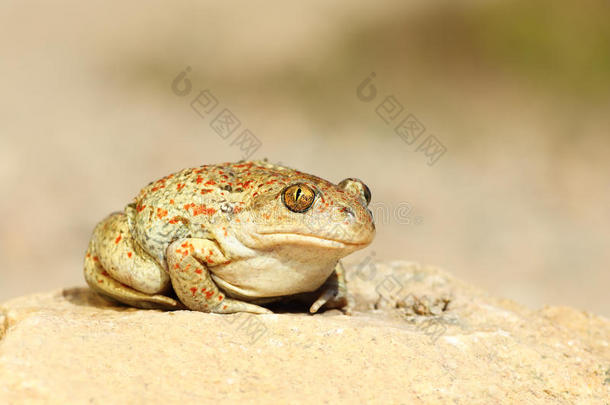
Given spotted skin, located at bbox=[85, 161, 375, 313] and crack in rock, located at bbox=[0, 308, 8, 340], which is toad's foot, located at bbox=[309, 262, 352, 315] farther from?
crack in rock, located at bbox=[0, 308, 8, 340]

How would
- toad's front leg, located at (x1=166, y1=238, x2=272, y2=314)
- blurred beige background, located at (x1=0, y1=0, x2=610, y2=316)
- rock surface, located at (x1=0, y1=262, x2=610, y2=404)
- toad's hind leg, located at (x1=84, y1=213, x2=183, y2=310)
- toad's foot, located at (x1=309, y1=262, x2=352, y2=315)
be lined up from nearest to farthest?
rock surface, located at (x1=0, y1=262, x2=610, y2=404), toad's front leg, located at (x1=166, y1=238, x2=272, y2=314), toad's hind leg, located at (x1=84, y1=213, x2=183, y2=310), toad's foot, located at (x1=309, y1=262, x2=352, y2=315), blurred beige background, located at (x1=0, y1=0, x2=610, y2=316)

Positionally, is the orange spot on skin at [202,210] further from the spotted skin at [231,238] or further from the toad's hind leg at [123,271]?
the toad's hind leg at [123,271]

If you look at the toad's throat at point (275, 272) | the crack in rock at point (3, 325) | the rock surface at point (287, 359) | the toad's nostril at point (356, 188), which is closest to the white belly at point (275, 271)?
the toad's throat at point (275, 272)

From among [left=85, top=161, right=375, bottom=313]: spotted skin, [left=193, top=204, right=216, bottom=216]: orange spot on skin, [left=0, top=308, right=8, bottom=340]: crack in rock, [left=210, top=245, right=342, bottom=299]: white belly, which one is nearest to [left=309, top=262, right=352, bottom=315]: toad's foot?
[left=85, top=161, right=375, bottom=313]: spotted skin

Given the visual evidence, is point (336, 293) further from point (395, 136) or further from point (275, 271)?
point (395, 136)

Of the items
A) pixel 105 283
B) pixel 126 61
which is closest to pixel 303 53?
pixel 126 61

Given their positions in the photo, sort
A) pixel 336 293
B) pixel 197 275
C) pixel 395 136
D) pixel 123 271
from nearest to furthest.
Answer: pixel 197 275 < pixel 123 271 < pixel 336 293 < pixel 395 136

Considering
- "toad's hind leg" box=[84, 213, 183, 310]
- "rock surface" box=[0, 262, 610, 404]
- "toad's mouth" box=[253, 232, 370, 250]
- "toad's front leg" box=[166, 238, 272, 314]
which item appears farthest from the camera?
"toad's hind leg" box=[84, 213, 183, 310]

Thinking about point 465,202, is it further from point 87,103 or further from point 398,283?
point 87,103

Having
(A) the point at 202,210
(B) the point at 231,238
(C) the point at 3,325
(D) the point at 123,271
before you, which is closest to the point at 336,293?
(B) the point at 231,238
